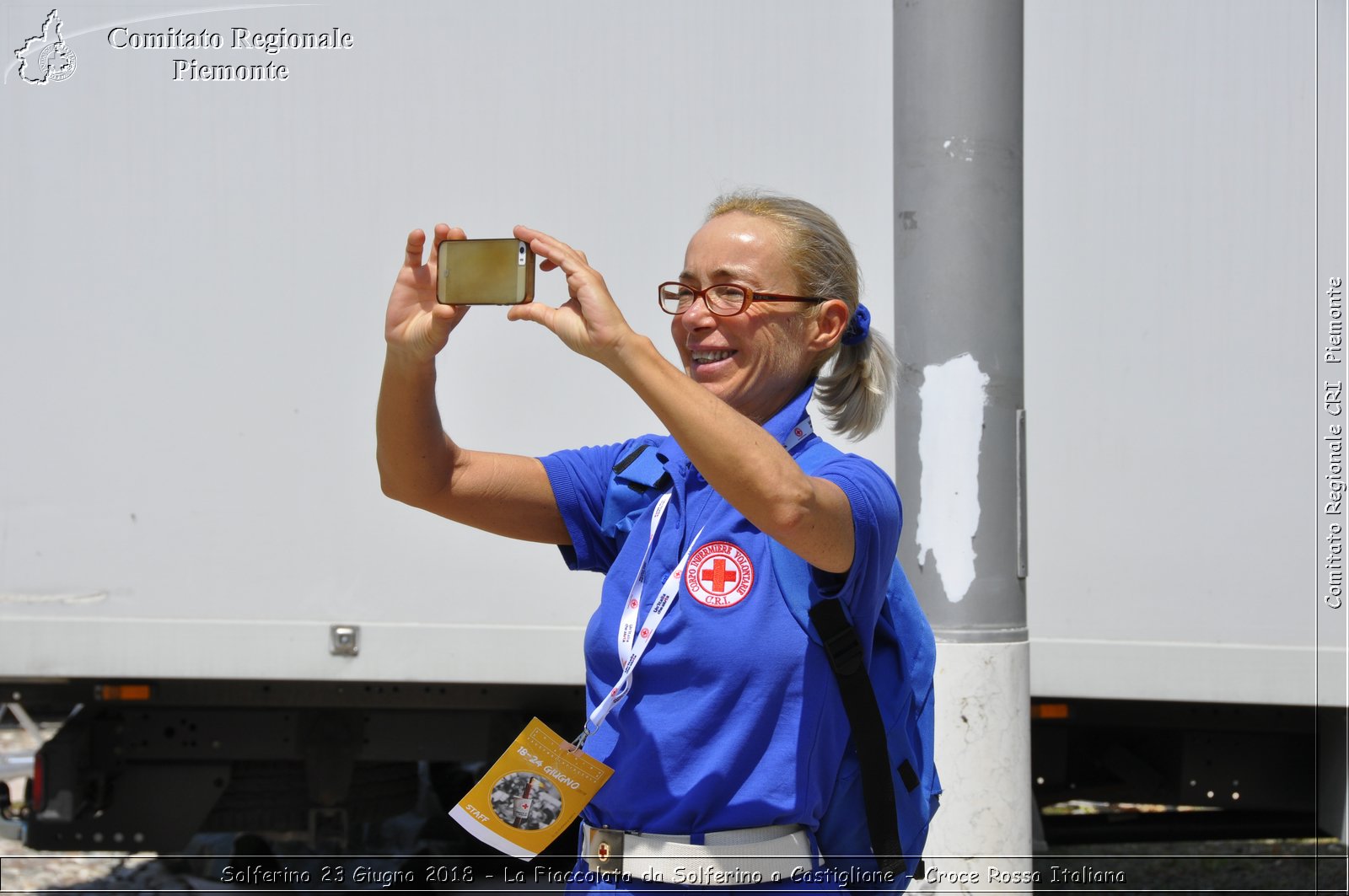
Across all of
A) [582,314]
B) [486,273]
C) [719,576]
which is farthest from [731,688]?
[486,273]

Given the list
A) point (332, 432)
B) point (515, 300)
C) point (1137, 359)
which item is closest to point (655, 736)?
point (515, 300)

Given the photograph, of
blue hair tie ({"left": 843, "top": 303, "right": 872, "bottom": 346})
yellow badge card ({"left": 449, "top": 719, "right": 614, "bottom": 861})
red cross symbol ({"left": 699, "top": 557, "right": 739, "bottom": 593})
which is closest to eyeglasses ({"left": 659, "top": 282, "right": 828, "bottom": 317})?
blue hair tie ({"left": 843, "top": 303, "right": 872, "bottom": 346})

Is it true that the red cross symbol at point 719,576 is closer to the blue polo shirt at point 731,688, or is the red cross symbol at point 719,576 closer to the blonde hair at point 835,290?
the blue polo shirt at point 731,688

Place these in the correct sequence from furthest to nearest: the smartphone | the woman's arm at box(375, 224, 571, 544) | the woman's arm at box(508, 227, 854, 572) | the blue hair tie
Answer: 1. the blue hair tie
2. the woman's arm at box(375, 224, 571, 544)
3. the smartphone
4. the woman's arm at box(508, 227, 854, 572)

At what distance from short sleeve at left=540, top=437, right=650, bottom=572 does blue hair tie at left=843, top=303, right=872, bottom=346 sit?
0.34 m

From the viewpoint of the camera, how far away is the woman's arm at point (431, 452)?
1526mm

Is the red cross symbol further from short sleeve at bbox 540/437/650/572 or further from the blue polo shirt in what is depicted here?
short sleeve at bbox 540/437/650/572

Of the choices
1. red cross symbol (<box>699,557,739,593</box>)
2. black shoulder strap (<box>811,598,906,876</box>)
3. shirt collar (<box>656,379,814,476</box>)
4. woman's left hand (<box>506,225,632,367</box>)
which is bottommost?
black shoulder strap (<box>811,598,906,876</box>)

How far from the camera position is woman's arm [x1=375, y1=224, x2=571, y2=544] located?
1.53 meters

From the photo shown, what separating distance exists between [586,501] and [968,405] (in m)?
1.13

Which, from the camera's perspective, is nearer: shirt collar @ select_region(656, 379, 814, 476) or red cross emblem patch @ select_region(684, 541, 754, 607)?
red cross emblem patch @ select_region(684, 541, 754, 607)

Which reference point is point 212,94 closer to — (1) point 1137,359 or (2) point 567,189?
(2) point 567,189

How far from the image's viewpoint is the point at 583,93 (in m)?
3.70

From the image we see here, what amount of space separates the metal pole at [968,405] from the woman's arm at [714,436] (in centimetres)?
129
